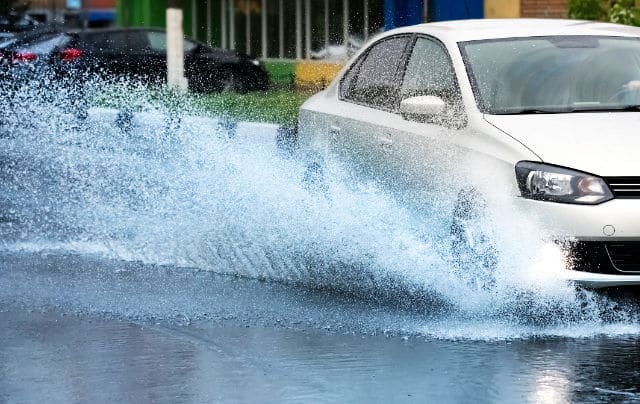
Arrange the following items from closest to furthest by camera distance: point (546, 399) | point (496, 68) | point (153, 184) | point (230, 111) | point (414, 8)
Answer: point (546, 399) → point (496, 68) → point (153, 184) → point (230, 111) → point (414, 8)

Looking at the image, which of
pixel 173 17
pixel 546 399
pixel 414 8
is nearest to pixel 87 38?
pixel 173 17

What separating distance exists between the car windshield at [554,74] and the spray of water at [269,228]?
80 cm

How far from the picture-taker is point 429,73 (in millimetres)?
9773

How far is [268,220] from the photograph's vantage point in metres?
10.3

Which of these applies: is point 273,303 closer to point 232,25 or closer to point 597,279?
point 597,279

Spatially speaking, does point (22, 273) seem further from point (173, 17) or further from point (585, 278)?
point (173, 17)

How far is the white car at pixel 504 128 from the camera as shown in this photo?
806cm

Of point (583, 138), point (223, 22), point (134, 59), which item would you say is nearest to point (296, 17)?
point (223, 22)

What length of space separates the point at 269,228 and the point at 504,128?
2.12 meters

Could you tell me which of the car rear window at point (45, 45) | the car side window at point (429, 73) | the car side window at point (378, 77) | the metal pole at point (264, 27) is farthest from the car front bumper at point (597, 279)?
the metal pole at point (264, 27)

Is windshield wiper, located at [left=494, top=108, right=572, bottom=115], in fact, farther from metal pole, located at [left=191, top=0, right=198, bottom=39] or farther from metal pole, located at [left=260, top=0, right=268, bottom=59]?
metal pole, located at [left=191, top=0, right=198, bottom=39]

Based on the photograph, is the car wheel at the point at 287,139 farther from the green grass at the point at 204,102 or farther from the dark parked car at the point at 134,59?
the dark parked car at the point at 134,59

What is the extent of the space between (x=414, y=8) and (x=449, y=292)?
22.9 meters

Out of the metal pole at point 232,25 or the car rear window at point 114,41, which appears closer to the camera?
the car rear window at point 114,41
